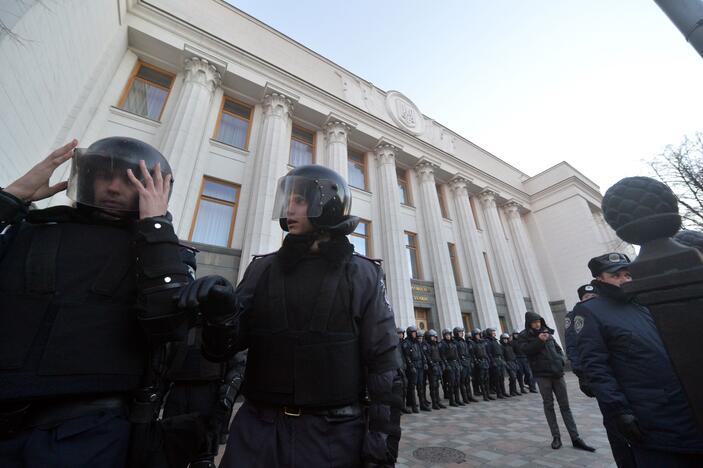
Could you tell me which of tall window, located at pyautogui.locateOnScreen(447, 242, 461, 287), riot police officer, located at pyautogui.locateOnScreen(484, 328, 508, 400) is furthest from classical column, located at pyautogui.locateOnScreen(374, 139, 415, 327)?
tall window, located at pyautogui.locateOnScreen(447, 242, 461, 287)

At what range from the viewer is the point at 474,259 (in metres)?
16.0

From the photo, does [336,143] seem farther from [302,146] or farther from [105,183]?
→ [105,183]

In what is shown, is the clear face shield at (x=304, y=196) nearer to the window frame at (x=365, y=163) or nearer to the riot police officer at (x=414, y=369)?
the riot police officer at (x=414, y=369)

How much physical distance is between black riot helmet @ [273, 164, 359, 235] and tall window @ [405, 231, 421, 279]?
41.8ft

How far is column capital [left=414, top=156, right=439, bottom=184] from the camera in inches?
647

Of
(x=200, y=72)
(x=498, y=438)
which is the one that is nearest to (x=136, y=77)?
(x=200, y=72)

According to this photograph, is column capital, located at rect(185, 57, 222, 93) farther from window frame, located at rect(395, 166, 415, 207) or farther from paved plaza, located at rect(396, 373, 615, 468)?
paved plaza, located at rect(396, 373, 615, 468)

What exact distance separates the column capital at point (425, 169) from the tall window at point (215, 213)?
1053cm

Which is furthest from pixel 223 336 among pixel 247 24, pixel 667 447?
pixel 247 24

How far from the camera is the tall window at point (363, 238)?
13039mm

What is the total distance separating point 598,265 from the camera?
109 inches

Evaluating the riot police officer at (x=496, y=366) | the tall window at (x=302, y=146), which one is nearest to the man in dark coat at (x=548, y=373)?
the riot police officer at (x=496, y=366)

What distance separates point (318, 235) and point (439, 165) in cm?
1694

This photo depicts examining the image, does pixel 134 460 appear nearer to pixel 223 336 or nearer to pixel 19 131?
pixel 223 336
